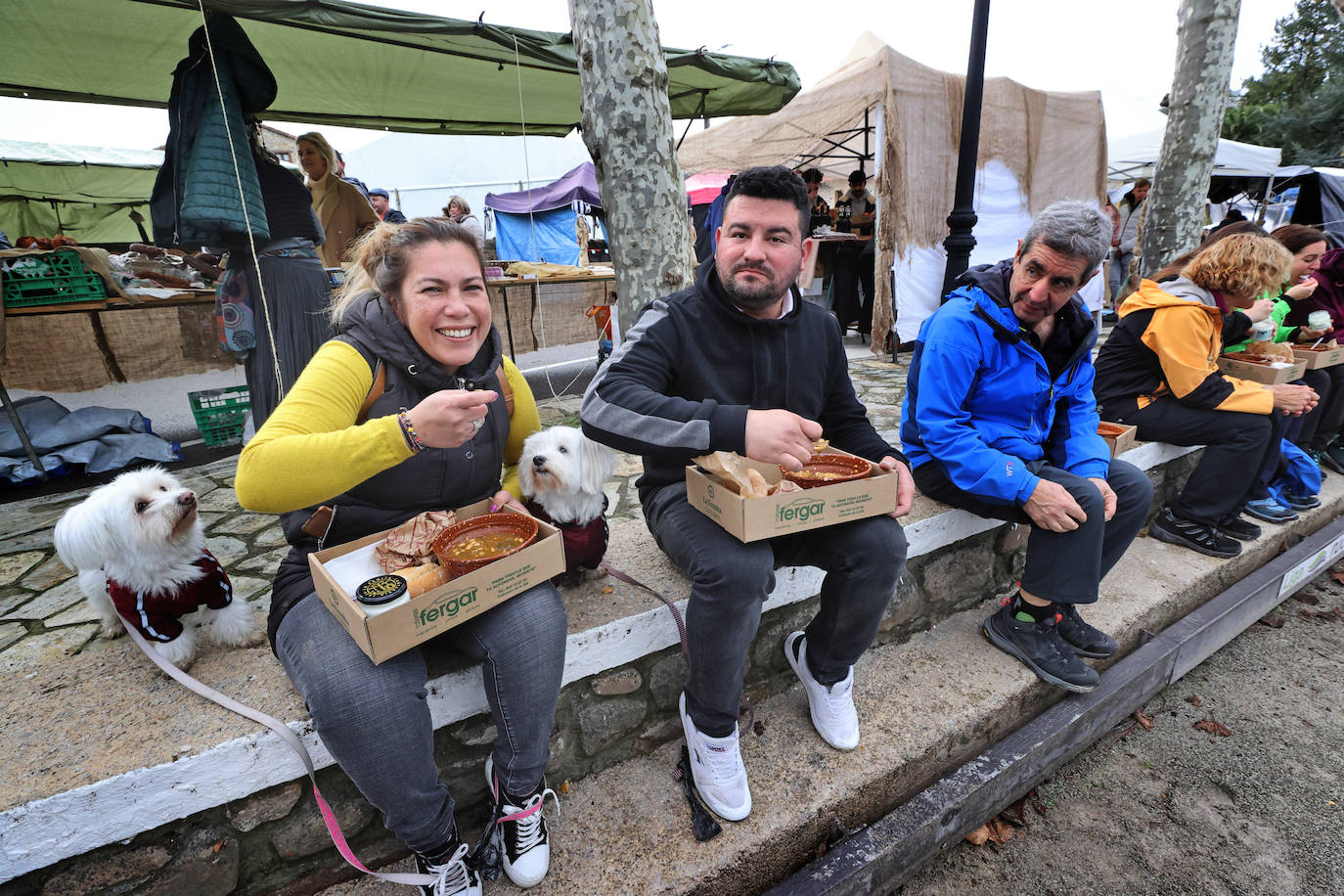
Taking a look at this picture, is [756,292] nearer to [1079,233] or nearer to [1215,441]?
[1079,233]

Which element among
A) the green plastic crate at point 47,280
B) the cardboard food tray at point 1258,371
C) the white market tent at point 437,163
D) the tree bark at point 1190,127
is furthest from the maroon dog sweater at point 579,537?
the white market tent at point 437,163

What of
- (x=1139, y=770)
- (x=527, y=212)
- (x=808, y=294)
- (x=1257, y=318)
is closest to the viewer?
(x=1139, y=770)

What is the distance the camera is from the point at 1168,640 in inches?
120

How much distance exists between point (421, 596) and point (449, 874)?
0.86 m

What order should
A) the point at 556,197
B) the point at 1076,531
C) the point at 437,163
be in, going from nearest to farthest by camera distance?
the point at 1076,531, the point at 556,197, the point at 437,163

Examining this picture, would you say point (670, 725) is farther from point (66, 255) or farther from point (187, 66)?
point (66, 255)

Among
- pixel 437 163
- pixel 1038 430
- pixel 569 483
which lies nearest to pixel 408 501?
pixel 569 483

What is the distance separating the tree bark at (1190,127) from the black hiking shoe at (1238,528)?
4.61 meters

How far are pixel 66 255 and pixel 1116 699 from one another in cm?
755

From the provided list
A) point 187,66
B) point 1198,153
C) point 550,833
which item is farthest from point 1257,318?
point 187,66

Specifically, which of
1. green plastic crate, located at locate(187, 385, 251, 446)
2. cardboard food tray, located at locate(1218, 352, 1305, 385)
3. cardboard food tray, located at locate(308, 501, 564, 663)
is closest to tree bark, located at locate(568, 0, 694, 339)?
cardboard food tray, located at locate(308, 501, 564, 663)

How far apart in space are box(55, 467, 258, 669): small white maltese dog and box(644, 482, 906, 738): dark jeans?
4.93ft

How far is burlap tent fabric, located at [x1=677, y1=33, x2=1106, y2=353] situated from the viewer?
21.8ft

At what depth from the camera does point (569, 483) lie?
6.61 feet
